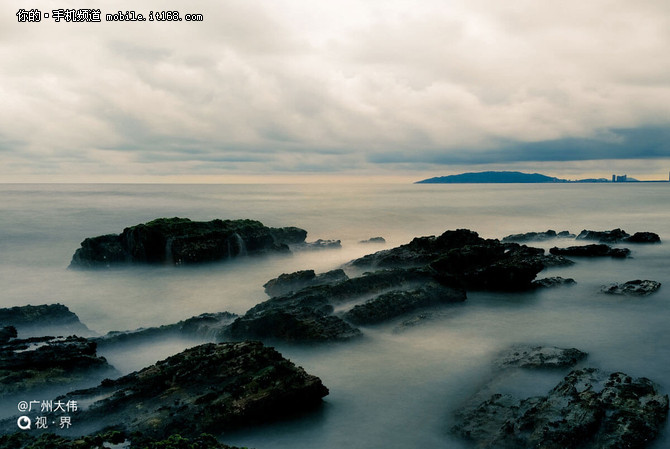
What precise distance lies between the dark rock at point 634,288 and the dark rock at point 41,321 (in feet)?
80.5

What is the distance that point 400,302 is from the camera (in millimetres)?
18969

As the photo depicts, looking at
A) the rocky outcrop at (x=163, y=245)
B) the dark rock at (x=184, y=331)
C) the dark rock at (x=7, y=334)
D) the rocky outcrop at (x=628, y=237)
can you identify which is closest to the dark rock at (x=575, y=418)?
the dark rock at (x=184, y=331)

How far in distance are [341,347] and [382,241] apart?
102 ft

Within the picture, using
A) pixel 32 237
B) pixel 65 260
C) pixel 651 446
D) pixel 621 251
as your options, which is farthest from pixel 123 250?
pixel 621 251

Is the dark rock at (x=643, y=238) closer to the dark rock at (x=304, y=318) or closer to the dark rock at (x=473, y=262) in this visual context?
the dark rock at (x=473, y=262)

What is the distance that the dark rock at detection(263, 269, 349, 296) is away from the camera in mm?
23625

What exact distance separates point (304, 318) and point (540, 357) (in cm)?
802

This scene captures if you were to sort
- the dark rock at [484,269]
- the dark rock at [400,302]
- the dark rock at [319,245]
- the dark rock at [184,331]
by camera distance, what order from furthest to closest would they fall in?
1. the dark rock at [319,245]
2. the dark rock at [484,269]
3. the dark rock at [400,302]
4. the dark rock at [184,331]

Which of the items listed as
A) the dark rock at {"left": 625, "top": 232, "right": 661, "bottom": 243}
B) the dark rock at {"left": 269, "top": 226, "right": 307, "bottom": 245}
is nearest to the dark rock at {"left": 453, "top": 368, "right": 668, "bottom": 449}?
the dark rock at {"left": 269, "top": 226, "right": 307, "bottom": 245}

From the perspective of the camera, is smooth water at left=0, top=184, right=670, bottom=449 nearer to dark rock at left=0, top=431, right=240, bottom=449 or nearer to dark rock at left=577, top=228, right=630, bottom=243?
dark rock at left=0, top=431, right=240, bottom=449

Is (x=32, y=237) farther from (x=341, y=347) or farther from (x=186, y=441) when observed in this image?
(x=186, y=441)

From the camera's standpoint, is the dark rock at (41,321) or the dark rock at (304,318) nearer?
the dark rock at (304,318)

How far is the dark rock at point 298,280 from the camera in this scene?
77.5ft

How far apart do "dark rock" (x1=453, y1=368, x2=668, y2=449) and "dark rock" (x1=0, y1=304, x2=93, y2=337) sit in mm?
16041
